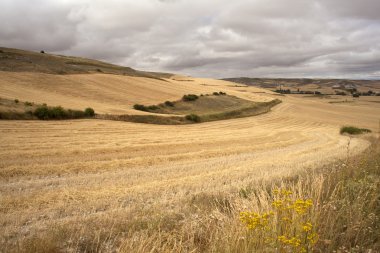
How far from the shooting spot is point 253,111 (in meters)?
52.7

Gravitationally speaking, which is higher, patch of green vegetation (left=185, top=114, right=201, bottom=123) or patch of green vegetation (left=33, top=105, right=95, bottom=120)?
patch of green vegetation (left=33, top=105, right=95, bottom=120)

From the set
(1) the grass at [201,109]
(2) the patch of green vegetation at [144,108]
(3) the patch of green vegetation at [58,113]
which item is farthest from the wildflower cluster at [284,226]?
(2) the patch of green vegetation at [144,108]

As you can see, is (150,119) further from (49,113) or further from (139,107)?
(49,113)

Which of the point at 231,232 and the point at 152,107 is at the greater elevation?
the point at 231,232

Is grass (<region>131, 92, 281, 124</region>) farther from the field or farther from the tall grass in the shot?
the tall grass

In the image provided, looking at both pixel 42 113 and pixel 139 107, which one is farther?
pixel 139 107

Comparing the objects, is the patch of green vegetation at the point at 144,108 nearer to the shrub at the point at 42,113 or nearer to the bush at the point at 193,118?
the bush at the point at 193,118

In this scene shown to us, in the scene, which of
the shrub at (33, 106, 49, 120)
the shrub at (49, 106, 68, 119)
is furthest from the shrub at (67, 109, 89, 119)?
the shrub at (33, 106, 49, 120)

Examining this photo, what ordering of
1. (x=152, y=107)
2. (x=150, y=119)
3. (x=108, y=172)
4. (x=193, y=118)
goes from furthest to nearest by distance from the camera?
(x=152, y=107) → (x=193, y=118) → (x=150, y=119) → (x=108, y=172)

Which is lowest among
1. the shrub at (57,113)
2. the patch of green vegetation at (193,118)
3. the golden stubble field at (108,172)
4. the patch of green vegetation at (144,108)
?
the patch of green vegetation at (193,118)

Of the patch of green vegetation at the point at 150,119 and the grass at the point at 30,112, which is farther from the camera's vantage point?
the patch of green vegetation at the point at 150,119

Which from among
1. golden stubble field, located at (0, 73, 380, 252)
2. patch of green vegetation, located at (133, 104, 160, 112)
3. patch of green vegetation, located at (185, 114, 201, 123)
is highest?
patch of green vegetation, located at (133, 104, 160, 112)

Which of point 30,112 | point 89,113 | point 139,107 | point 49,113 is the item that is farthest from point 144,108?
point 30,112

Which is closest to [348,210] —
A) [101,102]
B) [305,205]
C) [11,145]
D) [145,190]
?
[305,205]
